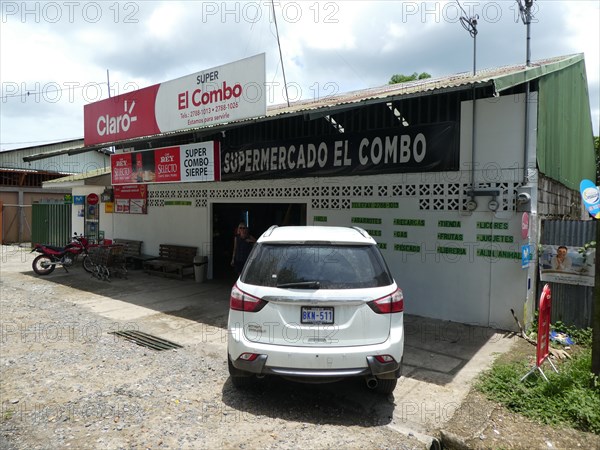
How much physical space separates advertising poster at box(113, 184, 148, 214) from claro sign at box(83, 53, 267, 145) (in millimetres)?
2442

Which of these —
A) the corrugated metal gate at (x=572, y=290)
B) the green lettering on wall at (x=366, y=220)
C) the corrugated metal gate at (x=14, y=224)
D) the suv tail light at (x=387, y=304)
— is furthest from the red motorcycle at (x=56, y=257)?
the corrugated metal gate at (x=14, y=224)

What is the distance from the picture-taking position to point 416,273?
7.59m

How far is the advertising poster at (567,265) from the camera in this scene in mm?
6570

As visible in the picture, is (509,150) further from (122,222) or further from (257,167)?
(122,222)

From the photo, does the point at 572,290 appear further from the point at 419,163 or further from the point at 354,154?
the point at 354,154

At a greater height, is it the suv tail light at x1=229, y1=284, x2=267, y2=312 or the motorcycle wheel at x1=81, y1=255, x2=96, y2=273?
the suv tail light at x1=229, y1=284, x2=267, y2=312

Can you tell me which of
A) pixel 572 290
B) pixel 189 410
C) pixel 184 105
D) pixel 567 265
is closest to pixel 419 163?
pixel 567 265

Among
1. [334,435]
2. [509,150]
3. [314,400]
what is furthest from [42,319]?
[509,150]

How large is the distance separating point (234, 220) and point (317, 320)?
1013cm

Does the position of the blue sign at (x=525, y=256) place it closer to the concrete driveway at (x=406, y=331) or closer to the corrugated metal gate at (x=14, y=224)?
the concrete driveway at (x=406, y=331)

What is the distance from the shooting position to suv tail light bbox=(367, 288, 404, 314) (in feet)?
12.7

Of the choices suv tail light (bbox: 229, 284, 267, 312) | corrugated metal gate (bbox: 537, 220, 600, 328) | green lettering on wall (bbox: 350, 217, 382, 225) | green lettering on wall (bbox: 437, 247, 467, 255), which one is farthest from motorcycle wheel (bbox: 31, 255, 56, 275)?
corrugated metal gate (bbox: 537, 220, 600, 328)

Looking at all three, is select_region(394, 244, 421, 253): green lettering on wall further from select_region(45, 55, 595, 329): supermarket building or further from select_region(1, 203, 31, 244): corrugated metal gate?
select_region(1, 203, 31, 244): corrugated metal gate

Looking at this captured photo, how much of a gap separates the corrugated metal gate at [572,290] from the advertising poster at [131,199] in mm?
10612
